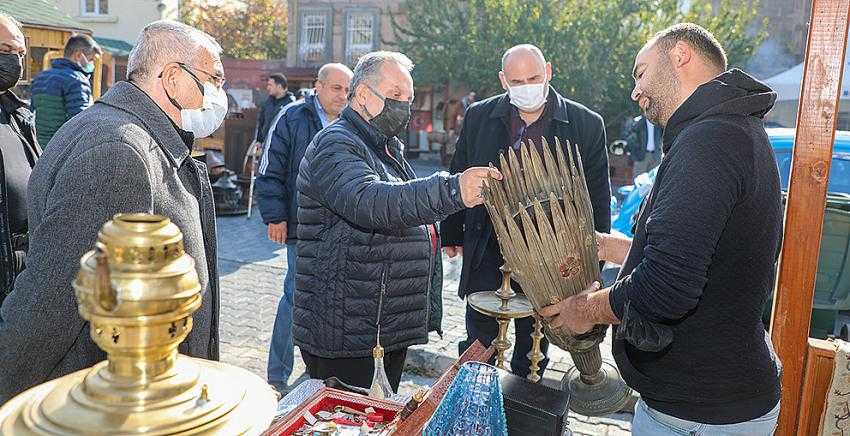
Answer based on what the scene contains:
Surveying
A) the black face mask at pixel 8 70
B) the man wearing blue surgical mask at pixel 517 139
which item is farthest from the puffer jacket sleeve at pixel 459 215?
the black face mask at pixel 8 70

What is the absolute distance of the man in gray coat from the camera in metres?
1.83

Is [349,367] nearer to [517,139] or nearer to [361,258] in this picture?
[361,258]

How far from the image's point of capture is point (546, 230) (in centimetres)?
227

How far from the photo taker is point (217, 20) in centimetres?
3572

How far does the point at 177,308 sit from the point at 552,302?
173 cm

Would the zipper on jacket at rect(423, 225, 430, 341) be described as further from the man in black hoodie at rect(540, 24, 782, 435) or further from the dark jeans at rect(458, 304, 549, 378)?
the dark jeans at rect(458, 304, 549, 378)

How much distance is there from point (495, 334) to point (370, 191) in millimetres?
2076

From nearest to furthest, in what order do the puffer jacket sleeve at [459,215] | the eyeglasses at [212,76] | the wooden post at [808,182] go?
the eyeglasses at [212,76], the wooden post at [808,182], the puffer jacket sleeve at [459,215]

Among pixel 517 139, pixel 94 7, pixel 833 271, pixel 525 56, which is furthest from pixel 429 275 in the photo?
pixel 94 7

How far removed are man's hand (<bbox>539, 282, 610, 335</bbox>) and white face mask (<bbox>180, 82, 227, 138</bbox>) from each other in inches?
54.5

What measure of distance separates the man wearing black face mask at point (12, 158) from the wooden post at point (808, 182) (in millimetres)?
3471

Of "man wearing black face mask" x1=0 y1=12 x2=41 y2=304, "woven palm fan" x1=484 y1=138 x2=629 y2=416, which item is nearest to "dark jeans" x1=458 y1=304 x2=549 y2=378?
"woven palm fan" x1=484 y1=138 x2=629 y2=416

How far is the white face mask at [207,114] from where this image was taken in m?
2.38

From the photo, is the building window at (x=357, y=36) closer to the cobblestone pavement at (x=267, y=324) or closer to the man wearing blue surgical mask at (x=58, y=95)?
the cobblestone pavement at (x=267, y=324)
